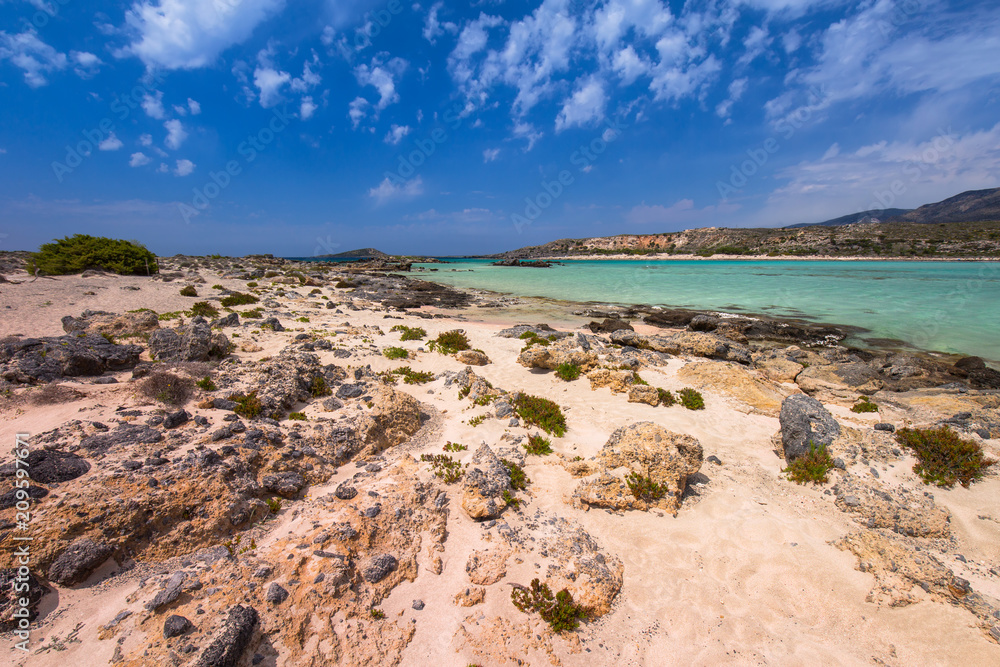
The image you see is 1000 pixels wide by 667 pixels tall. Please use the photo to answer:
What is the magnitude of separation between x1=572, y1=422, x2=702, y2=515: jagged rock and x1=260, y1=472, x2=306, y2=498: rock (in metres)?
4.18

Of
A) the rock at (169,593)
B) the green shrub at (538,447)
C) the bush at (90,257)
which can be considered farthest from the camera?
the bush at (90,257)

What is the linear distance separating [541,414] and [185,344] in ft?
29.9

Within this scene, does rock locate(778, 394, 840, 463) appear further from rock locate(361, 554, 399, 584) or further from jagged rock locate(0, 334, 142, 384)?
jagged rock locate(0, 334, 142, 384)

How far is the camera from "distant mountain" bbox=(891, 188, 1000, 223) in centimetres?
12638

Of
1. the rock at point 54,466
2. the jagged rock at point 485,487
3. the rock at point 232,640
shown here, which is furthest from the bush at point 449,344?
the rock at point 232,640

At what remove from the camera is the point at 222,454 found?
17.0 feet

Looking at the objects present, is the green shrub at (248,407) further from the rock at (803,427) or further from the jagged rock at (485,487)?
the rock at (803,427)

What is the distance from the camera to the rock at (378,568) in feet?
13.2

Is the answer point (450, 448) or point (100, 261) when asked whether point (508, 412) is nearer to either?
point (450, 448)

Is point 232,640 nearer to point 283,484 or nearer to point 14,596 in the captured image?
point 14,596

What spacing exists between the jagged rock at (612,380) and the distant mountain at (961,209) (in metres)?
192

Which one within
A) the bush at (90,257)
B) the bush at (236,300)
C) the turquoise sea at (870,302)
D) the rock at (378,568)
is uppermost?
the bush at (90,257)

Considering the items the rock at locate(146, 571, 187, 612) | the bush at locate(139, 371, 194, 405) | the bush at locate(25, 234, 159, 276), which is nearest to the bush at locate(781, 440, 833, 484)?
the rock at locate(146, 571, 187, 612)

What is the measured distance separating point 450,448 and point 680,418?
5.55 meters
